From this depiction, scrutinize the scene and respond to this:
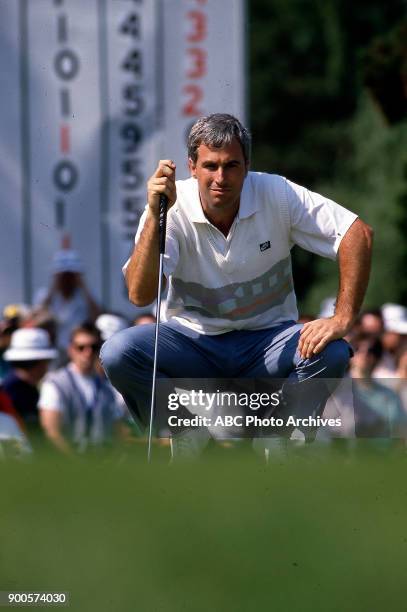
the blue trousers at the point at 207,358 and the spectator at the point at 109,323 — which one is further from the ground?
the blue trousers at the point at 207,358

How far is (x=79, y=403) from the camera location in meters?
8.44

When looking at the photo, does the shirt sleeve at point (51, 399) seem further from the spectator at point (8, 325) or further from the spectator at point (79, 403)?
the spectator at point (8, 325)

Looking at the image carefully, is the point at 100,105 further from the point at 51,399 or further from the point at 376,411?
the point at 376,411

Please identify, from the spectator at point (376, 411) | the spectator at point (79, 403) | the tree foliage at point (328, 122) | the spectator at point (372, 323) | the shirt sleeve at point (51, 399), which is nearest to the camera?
the spectator at point (376, 411)

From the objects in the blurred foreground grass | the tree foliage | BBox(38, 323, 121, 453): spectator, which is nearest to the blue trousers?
the blurred foreground grass

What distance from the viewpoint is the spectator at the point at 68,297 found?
1080 centimetres

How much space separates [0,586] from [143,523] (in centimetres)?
44

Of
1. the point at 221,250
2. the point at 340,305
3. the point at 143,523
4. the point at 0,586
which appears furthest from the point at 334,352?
the point at 0,586

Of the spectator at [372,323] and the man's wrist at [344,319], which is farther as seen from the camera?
the spectator at [372,323]

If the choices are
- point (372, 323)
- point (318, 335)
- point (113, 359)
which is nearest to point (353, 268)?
point (318, 335)

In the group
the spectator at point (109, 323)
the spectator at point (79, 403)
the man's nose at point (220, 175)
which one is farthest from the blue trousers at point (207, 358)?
the spectator at point (109, 323)

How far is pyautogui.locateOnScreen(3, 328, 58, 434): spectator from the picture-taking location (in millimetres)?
8516

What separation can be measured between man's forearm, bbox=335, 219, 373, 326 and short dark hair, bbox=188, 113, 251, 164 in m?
0.54

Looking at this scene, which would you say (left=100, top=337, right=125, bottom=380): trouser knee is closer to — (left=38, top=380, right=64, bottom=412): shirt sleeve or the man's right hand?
the man's right hand
